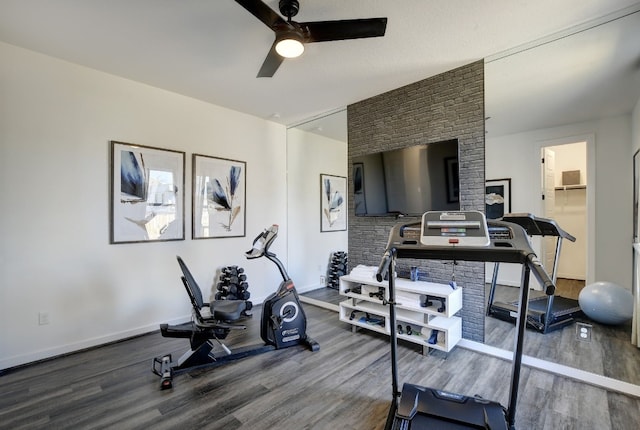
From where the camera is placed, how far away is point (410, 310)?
2.94 m

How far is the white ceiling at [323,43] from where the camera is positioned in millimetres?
2098

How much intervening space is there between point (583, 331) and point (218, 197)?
166 inches

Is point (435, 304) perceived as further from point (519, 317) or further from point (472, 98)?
point (472, 98)

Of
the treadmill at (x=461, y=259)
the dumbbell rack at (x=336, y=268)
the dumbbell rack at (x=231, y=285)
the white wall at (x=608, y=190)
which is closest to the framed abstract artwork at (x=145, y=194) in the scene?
the dumbbell rack at (x=231, y=285)

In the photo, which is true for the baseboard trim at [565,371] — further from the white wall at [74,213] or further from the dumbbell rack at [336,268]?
the white wall at [74,213]

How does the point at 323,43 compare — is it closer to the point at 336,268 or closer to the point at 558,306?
the point at 336,268

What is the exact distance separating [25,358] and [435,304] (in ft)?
12.7

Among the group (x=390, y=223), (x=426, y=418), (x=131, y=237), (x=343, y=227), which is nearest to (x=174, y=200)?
(x=131, y=237)

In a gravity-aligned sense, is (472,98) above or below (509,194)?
above

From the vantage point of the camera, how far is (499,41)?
251 centimetres

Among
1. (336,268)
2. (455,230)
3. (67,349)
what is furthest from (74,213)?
(455,230)

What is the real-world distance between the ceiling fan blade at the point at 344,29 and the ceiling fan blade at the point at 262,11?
17 cm

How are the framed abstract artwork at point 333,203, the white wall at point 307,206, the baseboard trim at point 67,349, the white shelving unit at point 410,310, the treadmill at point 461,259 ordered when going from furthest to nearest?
1. the white wall at point 307,206
2. the framed abstract artwork at point 333,203
3. the white shelving unit at point 410,310
4. the baseboard trim at point 67,349
5. the treadmill at point 461,259

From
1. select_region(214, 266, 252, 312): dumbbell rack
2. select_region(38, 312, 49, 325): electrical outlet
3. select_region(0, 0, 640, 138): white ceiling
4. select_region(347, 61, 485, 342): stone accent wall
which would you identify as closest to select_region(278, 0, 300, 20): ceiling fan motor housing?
select_region(0, 0, 640, 138): white ceiling
